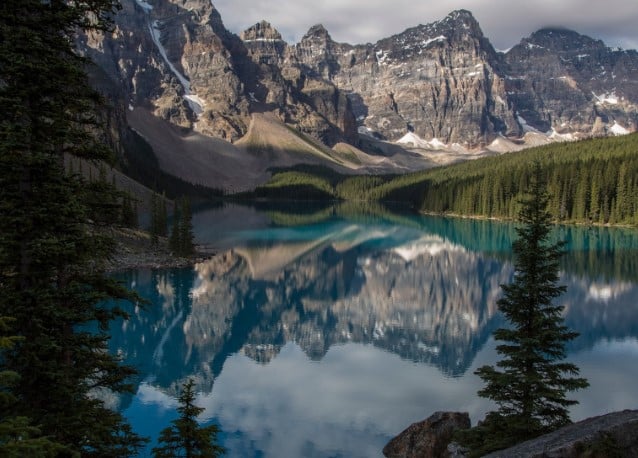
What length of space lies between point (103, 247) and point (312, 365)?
2565 cm

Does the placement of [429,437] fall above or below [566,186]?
below

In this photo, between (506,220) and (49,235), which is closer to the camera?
(49,235)

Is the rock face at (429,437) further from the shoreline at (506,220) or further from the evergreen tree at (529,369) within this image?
the shoreline at (506,220)

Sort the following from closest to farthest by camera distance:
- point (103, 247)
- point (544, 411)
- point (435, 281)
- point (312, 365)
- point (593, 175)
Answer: point (103, 247) → point (544, 411) → point (312, 365) → point (435, 281) → point (593, 175)

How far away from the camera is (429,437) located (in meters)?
21.7

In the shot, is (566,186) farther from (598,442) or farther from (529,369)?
(598,442)

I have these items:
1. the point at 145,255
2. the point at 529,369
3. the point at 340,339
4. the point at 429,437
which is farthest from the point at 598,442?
the point at 145,255

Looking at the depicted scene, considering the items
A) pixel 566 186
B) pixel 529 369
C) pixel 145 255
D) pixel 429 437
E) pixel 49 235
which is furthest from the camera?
pixel 566 186

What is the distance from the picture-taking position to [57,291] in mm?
11359

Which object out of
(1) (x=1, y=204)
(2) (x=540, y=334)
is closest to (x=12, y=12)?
(1) (x=1, y=204)

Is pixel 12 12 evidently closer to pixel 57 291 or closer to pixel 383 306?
pixel 57 291

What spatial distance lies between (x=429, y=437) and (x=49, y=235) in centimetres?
1678

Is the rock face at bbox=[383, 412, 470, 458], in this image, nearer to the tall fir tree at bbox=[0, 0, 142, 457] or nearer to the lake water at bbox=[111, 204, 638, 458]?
the lake water at bbox=[111, 204, 638, 458]

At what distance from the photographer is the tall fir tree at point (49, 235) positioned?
35.3ft
